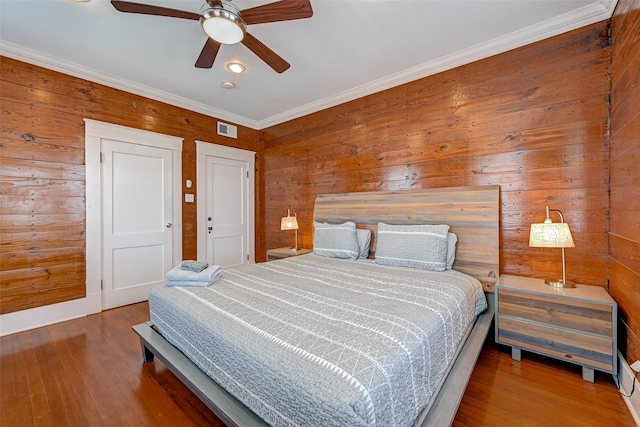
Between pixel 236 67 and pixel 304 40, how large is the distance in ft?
2.84

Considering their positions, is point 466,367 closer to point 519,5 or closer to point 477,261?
point 477,261

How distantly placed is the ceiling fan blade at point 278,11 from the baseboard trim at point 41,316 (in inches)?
133

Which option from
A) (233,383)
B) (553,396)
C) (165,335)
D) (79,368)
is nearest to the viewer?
(233,383)

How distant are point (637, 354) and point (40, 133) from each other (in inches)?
202

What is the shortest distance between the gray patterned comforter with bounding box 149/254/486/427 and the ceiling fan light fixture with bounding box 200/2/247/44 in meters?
1.81

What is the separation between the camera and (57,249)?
2859 millimetres

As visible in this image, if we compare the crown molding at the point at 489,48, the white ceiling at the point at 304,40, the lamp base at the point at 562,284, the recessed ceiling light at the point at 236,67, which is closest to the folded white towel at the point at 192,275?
the white ceiling at the point at 304,40

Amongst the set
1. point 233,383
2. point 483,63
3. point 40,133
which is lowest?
point 233,383

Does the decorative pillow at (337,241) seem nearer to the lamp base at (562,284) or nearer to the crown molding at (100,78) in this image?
the lamp base at (562,284)

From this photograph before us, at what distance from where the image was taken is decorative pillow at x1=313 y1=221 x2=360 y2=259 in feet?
10.1

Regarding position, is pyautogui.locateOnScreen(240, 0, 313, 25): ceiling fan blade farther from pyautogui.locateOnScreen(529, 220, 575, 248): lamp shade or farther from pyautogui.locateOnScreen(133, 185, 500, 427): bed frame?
pyautogui.locateOnScreen(529, 220, 575, 248): lamp shade

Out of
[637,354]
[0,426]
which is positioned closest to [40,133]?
[0,426]

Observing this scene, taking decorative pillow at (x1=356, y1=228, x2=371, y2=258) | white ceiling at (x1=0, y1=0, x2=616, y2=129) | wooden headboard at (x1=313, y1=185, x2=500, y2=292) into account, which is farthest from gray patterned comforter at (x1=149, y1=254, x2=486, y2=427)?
white ceiling at (x1=0, y1=0, x2=616, y2=129)

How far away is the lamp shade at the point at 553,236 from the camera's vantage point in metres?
1.97
